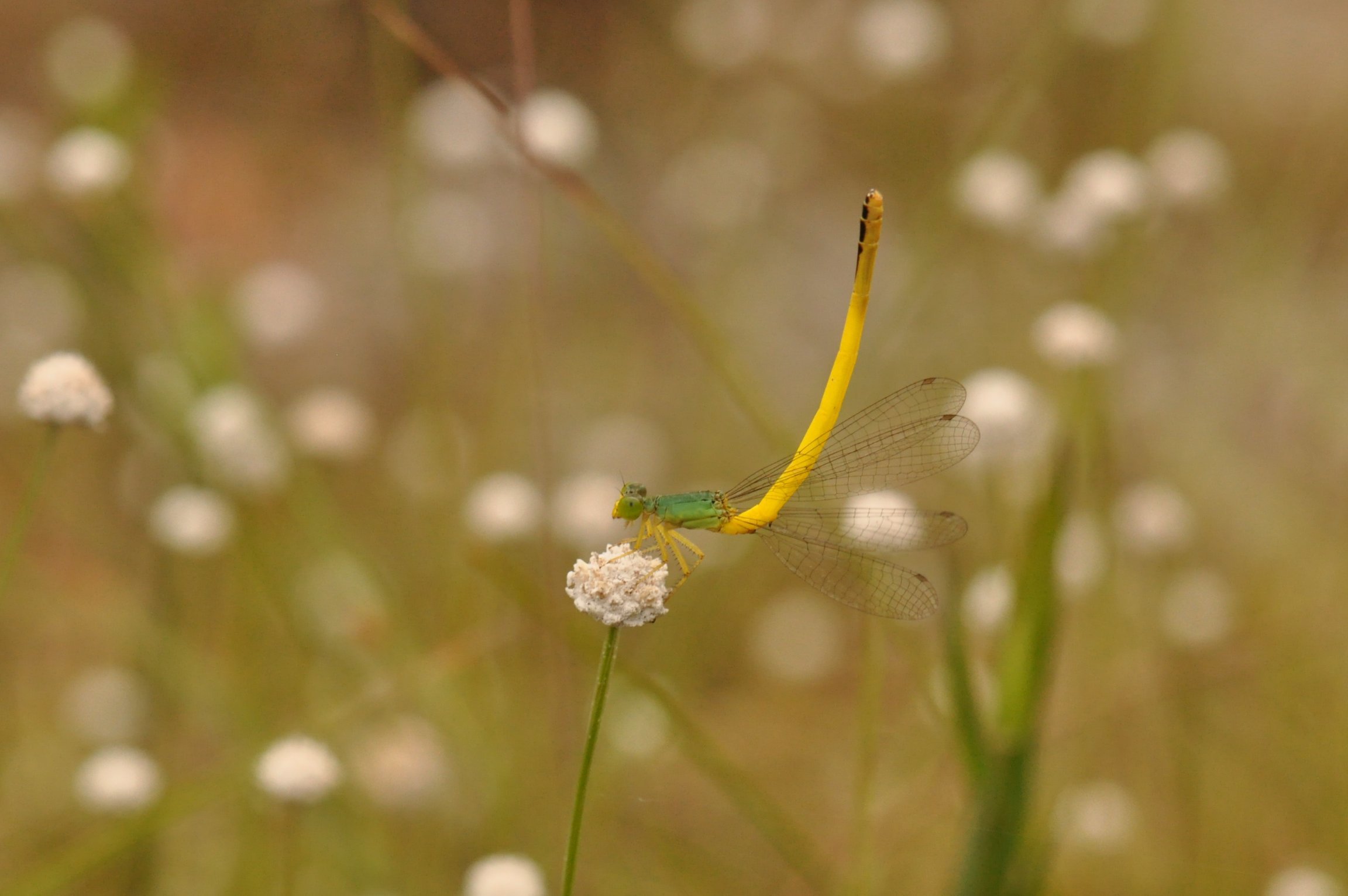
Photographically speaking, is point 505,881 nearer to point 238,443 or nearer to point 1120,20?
point 238,443

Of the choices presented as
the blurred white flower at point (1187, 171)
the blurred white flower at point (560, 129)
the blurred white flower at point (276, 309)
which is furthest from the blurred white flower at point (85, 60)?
the blurred white flower at point (1187, 171)

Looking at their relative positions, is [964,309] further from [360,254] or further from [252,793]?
[252,793]

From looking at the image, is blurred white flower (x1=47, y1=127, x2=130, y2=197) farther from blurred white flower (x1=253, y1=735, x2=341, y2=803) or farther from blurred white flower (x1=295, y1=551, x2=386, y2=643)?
blurred white flower (x1=253, y1=735, x2=341, y2=803)

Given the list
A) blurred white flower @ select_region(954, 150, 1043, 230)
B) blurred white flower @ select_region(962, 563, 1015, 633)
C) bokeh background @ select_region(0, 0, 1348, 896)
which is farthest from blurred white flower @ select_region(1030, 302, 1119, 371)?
blurred white flower @ select_region(954, 150, 1043, 230)

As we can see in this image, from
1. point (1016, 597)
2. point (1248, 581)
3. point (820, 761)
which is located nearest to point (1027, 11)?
point (1248, 581)

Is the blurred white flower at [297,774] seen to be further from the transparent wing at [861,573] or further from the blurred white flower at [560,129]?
the blurred white flower at [560,129]

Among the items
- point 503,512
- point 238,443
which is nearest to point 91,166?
point 238,443
